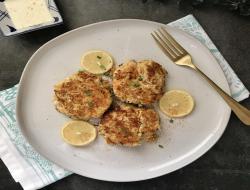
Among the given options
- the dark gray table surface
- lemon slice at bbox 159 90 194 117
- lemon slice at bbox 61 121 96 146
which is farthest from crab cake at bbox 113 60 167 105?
the dark gray table surface

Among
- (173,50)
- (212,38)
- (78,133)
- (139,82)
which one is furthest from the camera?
(212,38)

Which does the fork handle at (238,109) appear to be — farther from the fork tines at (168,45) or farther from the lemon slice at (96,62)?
the lemon slice at (96,62)

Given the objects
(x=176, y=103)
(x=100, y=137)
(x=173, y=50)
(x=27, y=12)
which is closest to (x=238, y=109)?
(x=176, y=103)

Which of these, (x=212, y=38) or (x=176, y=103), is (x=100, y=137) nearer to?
(x=176, y=103)

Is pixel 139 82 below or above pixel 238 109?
above

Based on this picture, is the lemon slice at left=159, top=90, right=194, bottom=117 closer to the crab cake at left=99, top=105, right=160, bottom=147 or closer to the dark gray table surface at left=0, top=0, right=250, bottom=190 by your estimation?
the crab cake at left=99, top=105, right=160, bottom=147

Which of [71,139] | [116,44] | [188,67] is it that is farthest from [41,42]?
[188,67]

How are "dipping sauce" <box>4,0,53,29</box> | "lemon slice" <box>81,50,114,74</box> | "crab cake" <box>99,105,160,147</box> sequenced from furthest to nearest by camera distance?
"dipping sauce" <box>4,0,53,29</box> → "lemon slice" <box>81,50,114,74</box> → "crab cake" <box>99,105,160,147</box>
